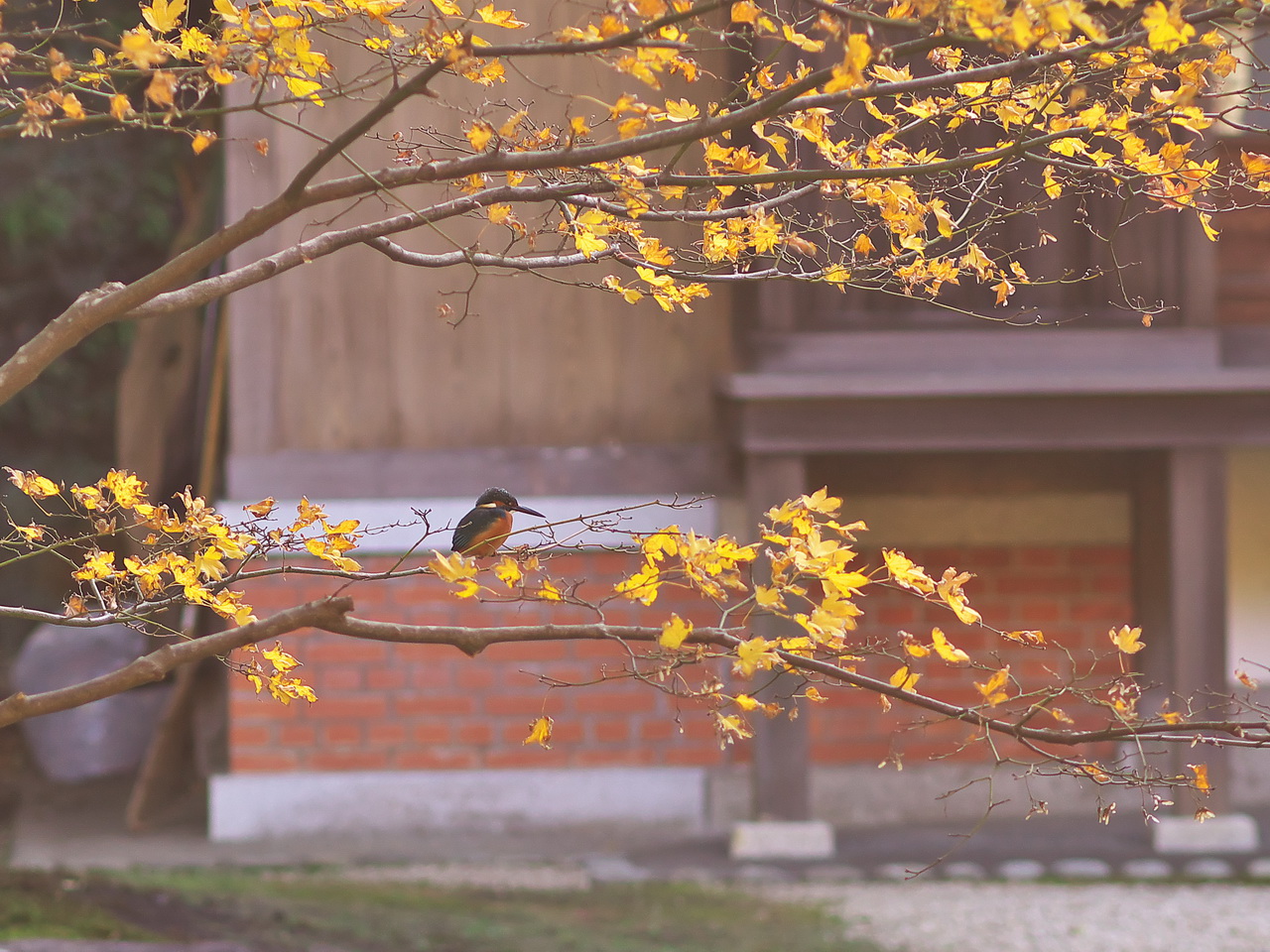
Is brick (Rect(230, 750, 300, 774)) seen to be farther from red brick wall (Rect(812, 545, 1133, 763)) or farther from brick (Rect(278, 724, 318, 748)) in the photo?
red brick wall (Rect(812, 545, 1133, 763))

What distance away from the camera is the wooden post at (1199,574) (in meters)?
6.14

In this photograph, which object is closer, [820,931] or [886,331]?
[820,931]

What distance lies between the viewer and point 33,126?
2080 millimetres

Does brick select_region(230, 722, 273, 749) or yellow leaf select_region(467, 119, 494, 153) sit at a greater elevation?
yellow leaf select_region(467, 119, 494, 153)

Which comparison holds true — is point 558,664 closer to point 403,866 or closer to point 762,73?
point 403,866

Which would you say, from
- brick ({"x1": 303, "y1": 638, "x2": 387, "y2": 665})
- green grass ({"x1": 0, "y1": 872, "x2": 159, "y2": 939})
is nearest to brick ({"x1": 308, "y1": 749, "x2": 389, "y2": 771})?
brick ({"x1": 303, "y1": 638, "x2": 387, "y2": 665})

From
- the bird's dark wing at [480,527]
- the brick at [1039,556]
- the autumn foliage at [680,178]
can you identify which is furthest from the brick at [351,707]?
the bird's dark wing at [480,527]

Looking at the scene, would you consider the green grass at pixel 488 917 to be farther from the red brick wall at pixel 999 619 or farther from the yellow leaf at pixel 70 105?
the yellow leaf at pixel 70 105

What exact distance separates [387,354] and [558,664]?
1.67m

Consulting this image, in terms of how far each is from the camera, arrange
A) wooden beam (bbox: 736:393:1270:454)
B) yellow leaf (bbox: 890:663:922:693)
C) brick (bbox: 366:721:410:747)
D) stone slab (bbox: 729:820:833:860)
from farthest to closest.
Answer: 1. brick (bbox: 366:721:410:747)
2. stone slab (bbox: 729:820:833:860)
3. wooden beam (bbox: 736:393:1270:454)
4. yellow leaf (bbox: 890:663:922:693)

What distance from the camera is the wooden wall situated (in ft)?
21.5

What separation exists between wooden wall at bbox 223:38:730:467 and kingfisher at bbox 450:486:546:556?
11.7 ft

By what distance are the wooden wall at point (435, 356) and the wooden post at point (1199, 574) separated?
2143mm

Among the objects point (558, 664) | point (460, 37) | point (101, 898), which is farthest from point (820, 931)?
point (460, 37)
